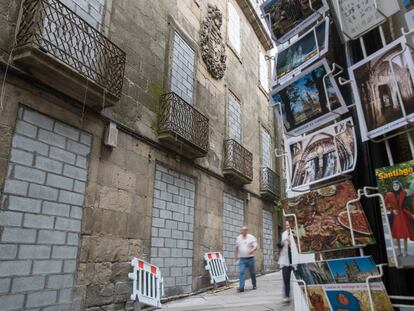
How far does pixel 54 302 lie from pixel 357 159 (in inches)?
221

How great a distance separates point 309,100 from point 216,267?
30.3 feet

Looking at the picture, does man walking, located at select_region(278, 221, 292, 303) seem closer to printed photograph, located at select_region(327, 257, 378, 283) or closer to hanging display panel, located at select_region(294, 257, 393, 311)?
hanging display panel, located at select_region(294, 257, 393, 311)

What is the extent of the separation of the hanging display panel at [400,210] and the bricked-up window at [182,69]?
8709mm

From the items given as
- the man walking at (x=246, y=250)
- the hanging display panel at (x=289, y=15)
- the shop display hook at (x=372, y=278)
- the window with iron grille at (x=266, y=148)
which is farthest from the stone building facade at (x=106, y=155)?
the shop display hook at (x=372, y=278)

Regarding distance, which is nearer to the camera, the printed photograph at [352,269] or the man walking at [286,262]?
the printed photograph at [352,269]

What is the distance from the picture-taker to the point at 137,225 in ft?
25.9

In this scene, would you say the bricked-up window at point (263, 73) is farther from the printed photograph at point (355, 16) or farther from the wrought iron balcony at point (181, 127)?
the printed photograph at point (355, 16)

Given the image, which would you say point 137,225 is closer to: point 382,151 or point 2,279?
point 2,279

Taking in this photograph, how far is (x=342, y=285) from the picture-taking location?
1.78 metres

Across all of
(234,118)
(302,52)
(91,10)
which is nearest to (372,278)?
(302,52)

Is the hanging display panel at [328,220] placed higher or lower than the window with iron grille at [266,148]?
lower

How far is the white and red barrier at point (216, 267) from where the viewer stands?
10289 mm

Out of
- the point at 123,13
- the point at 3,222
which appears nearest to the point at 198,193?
the point at 123,13

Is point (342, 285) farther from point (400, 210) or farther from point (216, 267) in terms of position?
point (216, 267)
